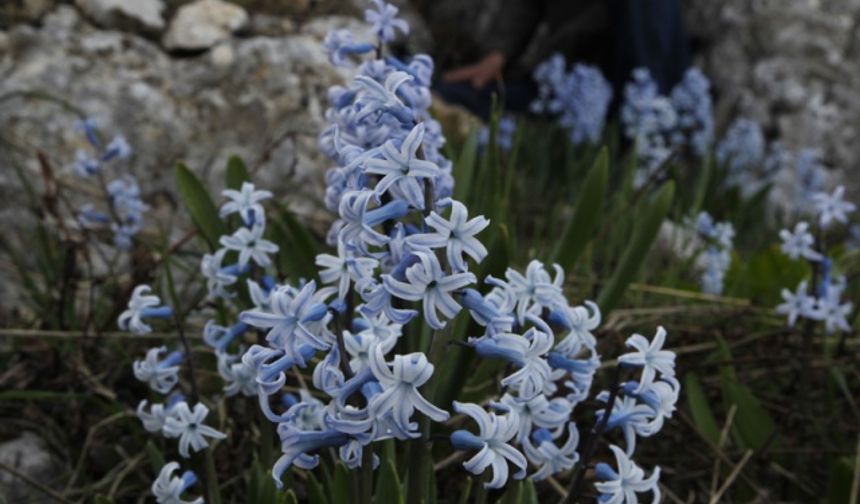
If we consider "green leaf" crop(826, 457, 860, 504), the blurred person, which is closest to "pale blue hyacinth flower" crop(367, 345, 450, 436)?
"green leaf" crop(826, 457, 860, 504)

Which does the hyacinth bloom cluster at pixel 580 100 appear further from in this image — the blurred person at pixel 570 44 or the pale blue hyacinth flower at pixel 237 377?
the pale blue hyacinth flower at pixel 237 377

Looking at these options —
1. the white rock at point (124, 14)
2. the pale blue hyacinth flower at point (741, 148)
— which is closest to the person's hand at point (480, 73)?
the pale blue hyacinth flower at point (741, 148)

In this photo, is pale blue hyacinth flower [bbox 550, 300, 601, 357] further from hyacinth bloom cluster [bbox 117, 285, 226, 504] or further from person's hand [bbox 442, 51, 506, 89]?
person's hand [bbox 442, 51, 506, 89]

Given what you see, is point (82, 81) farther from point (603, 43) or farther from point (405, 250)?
point (603, 43)

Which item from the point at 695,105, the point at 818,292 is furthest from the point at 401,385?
the point at 695,105

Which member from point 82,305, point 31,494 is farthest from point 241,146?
point 31,494

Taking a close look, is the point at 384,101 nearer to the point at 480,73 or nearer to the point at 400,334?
the point at 400,334
